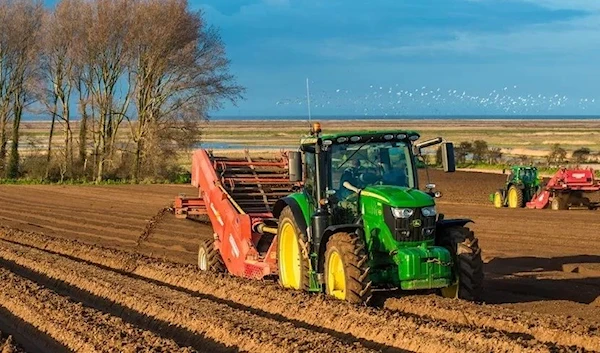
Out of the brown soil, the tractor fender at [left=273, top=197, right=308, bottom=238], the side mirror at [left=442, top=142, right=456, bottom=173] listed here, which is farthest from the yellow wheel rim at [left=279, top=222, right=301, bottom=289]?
the brown soil

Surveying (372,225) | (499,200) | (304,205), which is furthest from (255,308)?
(499,200)

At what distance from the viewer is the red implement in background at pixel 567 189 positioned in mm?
28031

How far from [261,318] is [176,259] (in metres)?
7.59

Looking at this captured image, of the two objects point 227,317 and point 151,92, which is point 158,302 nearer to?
point 227,317

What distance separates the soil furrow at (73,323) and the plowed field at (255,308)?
0.02m

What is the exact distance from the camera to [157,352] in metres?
7.80

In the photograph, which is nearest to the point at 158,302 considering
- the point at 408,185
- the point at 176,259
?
the point at 408,185

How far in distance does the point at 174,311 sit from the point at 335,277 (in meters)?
1.73

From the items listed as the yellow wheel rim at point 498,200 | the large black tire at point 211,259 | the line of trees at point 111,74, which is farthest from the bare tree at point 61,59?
the large black tire at point 211,259

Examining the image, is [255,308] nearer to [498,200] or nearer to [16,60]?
[498,200]

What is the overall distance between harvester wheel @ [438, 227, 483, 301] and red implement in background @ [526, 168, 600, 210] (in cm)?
1891

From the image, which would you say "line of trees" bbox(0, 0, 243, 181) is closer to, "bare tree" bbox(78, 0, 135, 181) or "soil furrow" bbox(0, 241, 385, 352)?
"bare tree" bbox(78, 0, 135, 181)

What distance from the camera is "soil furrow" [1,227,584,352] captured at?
778 cm

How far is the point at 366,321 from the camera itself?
870 centimetres
